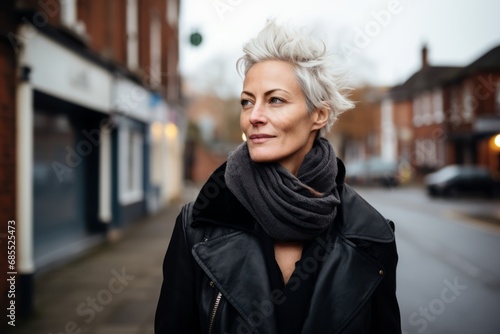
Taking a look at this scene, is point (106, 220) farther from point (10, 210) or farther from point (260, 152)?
point (260, 152)

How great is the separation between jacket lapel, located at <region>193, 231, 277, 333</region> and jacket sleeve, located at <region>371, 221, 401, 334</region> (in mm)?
429

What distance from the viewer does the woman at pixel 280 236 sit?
1.69m

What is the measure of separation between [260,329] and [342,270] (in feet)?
1.23

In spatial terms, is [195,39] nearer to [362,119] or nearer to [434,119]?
[362,119]

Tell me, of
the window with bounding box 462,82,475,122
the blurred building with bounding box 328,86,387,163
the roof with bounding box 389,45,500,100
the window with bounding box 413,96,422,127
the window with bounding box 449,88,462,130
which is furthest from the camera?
the window with bounding box 413,96,422,127

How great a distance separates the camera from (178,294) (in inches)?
67.9

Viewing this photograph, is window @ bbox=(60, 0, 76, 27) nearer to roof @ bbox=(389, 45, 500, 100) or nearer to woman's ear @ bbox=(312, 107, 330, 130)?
woman's ear @ bbox=(312, 107, 330, 130)

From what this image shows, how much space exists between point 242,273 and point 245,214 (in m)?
0.23

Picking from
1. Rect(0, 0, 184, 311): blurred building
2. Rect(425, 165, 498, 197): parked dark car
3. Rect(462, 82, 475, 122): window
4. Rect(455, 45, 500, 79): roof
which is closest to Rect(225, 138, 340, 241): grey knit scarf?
Rect(0, 0, 184, 311): blurred building

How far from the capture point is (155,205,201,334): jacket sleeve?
172cm

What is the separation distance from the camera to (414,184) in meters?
37.3

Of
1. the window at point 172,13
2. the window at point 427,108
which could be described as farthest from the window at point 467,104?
the window at point 172,13

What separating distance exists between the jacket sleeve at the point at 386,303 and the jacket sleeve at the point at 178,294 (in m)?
0.68

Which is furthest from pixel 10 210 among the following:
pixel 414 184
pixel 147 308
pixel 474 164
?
pixel 414 184
